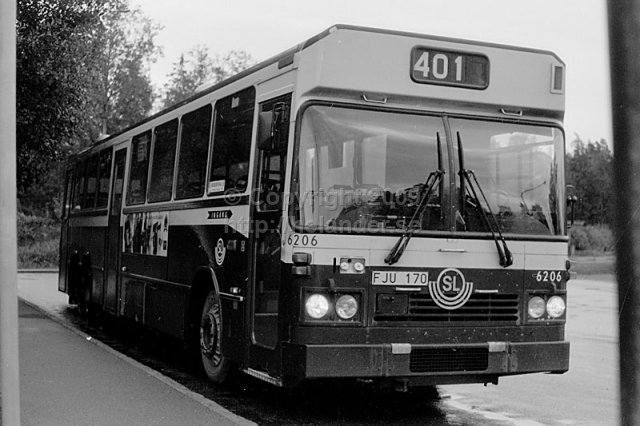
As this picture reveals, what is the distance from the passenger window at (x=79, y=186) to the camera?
16.7 meters

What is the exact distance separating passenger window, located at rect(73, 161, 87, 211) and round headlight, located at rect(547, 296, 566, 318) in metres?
11.3

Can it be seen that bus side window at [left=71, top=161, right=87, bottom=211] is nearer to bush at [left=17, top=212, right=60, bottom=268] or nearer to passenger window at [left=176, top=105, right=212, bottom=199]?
passenger window at [left=176, top=105, right=212, bottom=199]

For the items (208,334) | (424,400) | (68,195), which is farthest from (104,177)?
(424,400)

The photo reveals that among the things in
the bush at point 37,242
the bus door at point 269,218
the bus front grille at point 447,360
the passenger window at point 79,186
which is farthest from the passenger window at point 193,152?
Answer: the bush at point 37,242

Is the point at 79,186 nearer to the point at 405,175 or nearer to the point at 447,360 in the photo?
the point at 405,175

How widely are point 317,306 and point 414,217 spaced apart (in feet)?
3.49

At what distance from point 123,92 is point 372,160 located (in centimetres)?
4907

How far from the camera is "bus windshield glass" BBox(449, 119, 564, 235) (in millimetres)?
7141

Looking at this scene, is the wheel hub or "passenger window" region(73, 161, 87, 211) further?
"passenger window" region(73, 161, 87, 211)

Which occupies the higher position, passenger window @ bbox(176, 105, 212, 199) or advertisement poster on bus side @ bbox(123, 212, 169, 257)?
passenger window @ bbox(176, 105, 212, 199)

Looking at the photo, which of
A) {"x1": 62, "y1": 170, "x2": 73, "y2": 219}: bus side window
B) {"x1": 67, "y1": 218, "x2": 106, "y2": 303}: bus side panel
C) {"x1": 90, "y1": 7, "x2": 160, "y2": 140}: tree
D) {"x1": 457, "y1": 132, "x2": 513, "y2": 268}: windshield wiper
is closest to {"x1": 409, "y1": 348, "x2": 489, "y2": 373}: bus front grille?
{"x1": 457, "y1": 132, "x2": 513, "y2": 268}: windshield wiper

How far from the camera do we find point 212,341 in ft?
28.9

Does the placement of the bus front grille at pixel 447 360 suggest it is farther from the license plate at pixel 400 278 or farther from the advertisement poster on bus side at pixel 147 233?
the advertisement poster on bus side at pixel 147 233

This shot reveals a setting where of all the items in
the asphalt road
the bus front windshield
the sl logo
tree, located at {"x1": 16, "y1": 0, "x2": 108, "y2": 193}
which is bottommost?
the asphalt road
